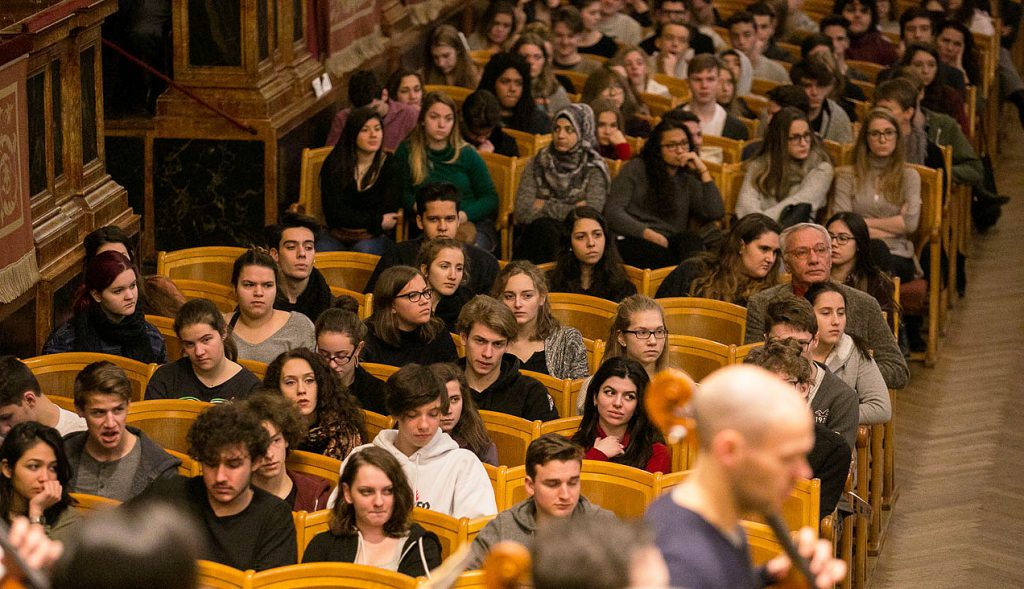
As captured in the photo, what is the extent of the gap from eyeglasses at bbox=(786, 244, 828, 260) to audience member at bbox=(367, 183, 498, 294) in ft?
3.69

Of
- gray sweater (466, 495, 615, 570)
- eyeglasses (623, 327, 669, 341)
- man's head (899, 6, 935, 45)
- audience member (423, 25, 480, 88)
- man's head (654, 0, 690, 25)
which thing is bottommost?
gray sweater (466, 495, 615, 570)

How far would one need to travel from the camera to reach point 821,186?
249 inches

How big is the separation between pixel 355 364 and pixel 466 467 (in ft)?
2.57

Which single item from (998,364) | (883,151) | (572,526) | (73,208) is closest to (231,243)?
(73,208)

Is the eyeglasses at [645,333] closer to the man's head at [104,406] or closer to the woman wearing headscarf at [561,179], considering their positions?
the man's head at [104,406]

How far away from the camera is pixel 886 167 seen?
20.8 feet

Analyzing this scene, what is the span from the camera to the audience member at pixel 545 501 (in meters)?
3.63

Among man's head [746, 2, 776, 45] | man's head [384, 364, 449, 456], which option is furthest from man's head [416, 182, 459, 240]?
man's head [746, 2, 776, 45]

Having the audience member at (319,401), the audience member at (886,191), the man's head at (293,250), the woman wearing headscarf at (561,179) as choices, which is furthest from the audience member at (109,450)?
the audience member at (886,191)

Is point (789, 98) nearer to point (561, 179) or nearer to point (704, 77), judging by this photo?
point (704, 77)

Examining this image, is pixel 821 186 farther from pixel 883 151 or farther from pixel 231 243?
pixel 231 243

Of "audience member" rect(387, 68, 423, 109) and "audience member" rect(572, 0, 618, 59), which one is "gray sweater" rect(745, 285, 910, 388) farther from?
"audience member" rect(572, 0, 618, 59)

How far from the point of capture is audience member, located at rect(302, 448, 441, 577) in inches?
142

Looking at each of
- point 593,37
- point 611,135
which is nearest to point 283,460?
point 611,135
